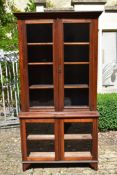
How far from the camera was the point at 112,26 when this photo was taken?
8.08 meters

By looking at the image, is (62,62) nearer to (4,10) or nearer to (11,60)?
(11,60)

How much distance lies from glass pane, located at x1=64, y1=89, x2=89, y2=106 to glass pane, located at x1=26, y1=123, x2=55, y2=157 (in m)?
0.40

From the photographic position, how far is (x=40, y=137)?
14.6ft

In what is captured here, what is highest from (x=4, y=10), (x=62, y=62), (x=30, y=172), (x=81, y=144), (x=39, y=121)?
(x=4, y=10)

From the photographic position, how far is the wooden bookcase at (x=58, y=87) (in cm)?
412

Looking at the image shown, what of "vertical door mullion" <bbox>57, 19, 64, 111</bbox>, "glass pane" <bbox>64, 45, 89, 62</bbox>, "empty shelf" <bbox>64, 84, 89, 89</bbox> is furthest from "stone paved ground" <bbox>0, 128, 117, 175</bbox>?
"glass pane" <bbox>64, 45, 89, 62</bbox>

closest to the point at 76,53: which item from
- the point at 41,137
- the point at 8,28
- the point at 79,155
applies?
the point at 41,137

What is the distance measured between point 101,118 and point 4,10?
585 centimetres

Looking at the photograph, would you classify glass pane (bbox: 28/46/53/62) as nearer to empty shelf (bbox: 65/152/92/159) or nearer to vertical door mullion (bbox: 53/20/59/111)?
vertical door mullion (bbox: 53/20/59/111)

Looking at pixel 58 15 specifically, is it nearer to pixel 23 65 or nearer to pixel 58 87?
pixel 23 65

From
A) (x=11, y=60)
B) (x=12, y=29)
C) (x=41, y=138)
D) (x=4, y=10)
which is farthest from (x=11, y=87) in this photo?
(x=4, y=10)

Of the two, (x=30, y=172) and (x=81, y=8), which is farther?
(x=81, y=8)

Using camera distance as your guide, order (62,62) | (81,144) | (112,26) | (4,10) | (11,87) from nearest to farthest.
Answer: (62,62)
(81,144)
(11,87)
(112,26)
(4,10)

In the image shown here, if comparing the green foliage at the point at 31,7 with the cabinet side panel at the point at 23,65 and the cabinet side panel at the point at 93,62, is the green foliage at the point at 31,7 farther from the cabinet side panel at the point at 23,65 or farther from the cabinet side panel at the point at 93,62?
the cabinet side panel at the point at 93,62
